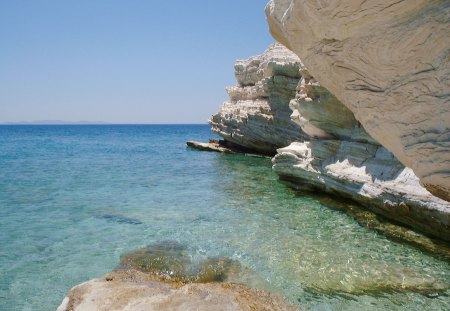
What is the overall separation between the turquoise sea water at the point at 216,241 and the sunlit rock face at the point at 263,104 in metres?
9.72

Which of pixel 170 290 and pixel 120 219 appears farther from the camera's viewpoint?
pixel 120 219

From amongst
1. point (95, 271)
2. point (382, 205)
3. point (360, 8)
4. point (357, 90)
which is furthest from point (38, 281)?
point (382, 205)

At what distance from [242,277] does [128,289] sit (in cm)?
241

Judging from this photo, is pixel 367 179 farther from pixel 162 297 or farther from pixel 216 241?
pixel 162 297

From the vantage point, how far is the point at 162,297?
5.71 metres

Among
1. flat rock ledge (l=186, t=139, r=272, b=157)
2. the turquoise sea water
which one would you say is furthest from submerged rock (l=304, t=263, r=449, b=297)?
flat rock ledge (l=186, t=139, r=272, b=157)

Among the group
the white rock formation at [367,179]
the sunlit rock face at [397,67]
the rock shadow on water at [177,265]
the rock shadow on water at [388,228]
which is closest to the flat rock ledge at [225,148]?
the white rock formation at [367,179]

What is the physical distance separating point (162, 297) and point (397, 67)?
217 inches

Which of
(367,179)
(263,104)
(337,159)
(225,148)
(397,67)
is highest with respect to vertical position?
(263,104)

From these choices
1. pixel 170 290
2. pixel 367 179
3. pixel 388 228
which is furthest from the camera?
pixel 367 179

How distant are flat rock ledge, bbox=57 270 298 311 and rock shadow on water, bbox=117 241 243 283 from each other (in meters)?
0.63

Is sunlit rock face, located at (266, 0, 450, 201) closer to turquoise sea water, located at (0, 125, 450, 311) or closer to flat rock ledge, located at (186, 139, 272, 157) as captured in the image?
turquoise sea water, located at (0, 125, 450, 311)

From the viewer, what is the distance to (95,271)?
7.84 m

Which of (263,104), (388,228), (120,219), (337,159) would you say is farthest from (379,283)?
(263,104)
